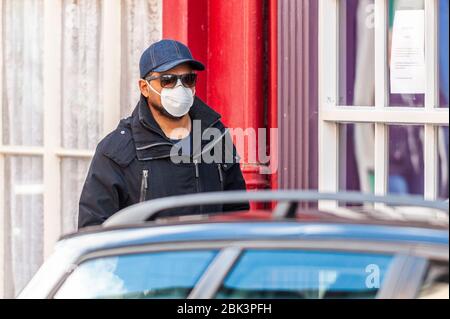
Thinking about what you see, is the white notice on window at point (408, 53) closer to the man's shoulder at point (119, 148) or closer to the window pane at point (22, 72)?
the man's shoulder at point (119, 148)

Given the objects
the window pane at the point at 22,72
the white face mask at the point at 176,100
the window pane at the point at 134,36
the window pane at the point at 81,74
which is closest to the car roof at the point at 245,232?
the white face mask at the point at 176,100

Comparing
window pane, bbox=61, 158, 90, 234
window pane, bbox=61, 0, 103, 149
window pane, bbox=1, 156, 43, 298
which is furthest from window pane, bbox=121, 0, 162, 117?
window pane, bbox=1, 156, 43, 298

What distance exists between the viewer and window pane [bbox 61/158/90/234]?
8.30 m

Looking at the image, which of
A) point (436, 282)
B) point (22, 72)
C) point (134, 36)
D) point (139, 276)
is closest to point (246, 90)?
point (134, 36)

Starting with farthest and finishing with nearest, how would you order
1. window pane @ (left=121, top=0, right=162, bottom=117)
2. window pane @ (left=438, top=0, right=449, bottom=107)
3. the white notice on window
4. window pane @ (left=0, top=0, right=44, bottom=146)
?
window pane @ (left=0, top=0, right=44, bottom=146)
window pane @ (left=121, top=0, right=162, bottom=117)
the white notice on window
window pane @ (left=438, top=0, right=449, bottom=107)

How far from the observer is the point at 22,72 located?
27.8 ft

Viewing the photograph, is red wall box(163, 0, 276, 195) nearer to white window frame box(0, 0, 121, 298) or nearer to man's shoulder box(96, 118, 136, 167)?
white window frame box(0, 0, 121, 298)

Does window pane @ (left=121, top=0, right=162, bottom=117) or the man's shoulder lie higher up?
window pane @ (left=121, top=0, right=162, bottom=117)

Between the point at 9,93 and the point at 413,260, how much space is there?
5.31 m

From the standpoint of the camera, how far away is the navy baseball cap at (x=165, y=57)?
20.8 ft

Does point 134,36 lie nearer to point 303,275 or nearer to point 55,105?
point 55,105
